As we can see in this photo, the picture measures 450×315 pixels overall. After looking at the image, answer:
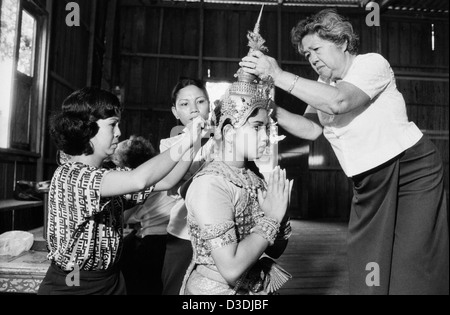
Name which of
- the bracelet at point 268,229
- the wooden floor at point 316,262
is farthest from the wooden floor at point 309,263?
the bracelet at point 268,229

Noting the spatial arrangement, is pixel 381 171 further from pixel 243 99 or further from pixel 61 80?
pixel 61 80

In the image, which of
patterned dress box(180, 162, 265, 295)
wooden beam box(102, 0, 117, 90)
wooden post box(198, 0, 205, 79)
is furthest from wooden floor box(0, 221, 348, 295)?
wooden beam box(102, 0, 117, 90)

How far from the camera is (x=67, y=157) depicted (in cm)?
161

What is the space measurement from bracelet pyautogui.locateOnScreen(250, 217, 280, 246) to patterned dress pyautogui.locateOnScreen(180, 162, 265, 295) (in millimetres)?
91

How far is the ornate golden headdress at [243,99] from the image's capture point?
1441 mm

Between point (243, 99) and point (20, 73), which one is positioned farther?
point (20, 73)

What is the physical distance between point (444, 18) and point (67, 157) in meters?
10.8

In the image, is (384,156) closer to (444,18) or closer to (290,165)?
(290,165)

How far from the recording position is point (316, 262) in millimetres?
4391

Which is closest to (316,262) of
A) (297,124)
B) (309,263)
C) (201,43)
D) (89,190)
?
(309,263)

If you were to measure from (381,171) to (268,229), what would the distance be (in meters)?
0.72

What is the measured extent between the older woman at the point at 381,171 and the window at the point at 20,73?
2701mm

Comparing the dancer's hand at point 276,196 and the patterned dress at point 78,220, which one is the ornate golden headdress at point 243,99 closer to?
the dancer's hand at point 276,196
